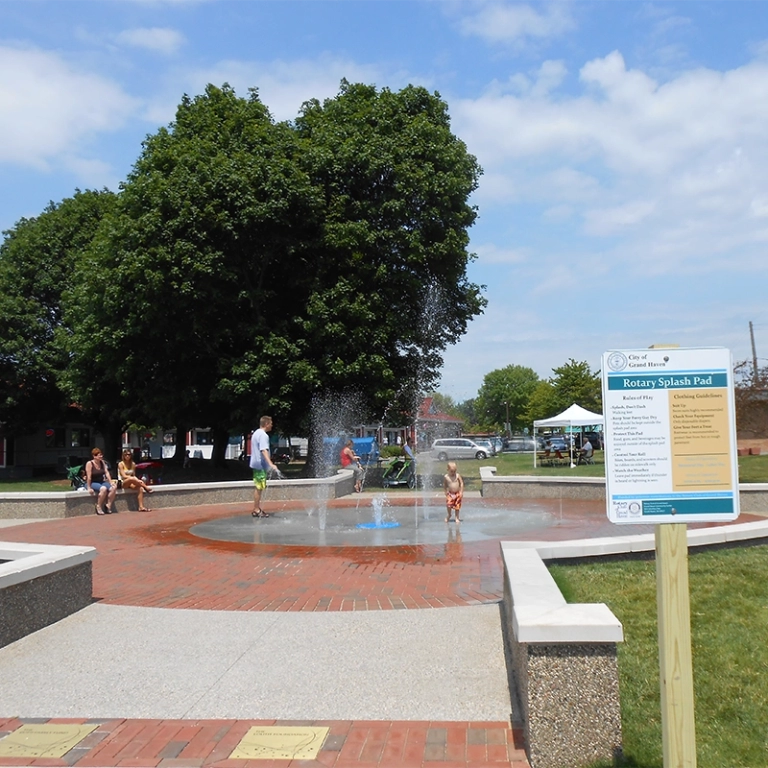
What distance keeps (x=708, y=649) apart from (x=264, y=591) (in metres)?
4.21

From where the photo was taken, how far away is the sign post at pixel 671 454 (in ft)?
11.4

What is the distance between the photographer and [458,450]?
52.8m

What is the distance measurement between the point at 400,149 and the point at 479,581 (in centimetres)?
1865

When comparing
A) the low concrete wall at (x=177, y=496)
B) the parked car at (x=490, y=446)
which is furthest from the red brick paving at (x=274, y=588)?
the parked car at (x=490, y=446)

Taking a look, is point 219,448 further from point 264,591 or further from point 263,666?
point 263,666

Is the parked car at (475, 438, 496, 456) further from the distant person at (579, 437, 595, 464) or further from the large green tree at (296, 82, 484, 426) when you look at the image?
the large green tree at (296, 82, 484, 426)

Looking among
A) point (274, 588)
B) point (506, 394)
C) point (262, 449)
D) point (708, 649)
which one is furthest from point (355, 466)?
point (506, 394)

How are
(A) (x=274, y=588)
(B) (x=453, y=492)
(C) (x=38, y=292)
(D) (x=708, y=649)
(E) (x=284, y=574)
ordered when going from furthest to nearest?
(C) (x=38, y=292) < (B) (x=453, y=492) < (E) (x=284, y=574) < (A) (x=274, y=588) < (D) (x=708, y=649)

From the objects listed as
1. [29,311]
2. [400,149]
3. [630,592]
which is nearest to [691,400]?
[630,592]

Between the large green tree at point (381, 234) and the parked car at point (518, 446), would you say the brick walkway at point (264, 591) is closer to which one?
the large green tree at point (381, 234)

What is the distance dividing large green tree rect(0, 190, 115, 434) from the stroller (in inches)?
731

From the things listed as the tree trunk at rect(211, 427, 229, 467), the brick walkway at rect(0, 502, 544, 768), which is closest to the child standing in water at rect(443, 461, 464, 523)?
the brick walkway at rect(0, 502, 544, 768)

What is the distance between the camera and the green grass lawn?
400cm

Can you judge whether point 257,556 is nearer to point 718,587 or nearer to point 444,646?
point 444,646
